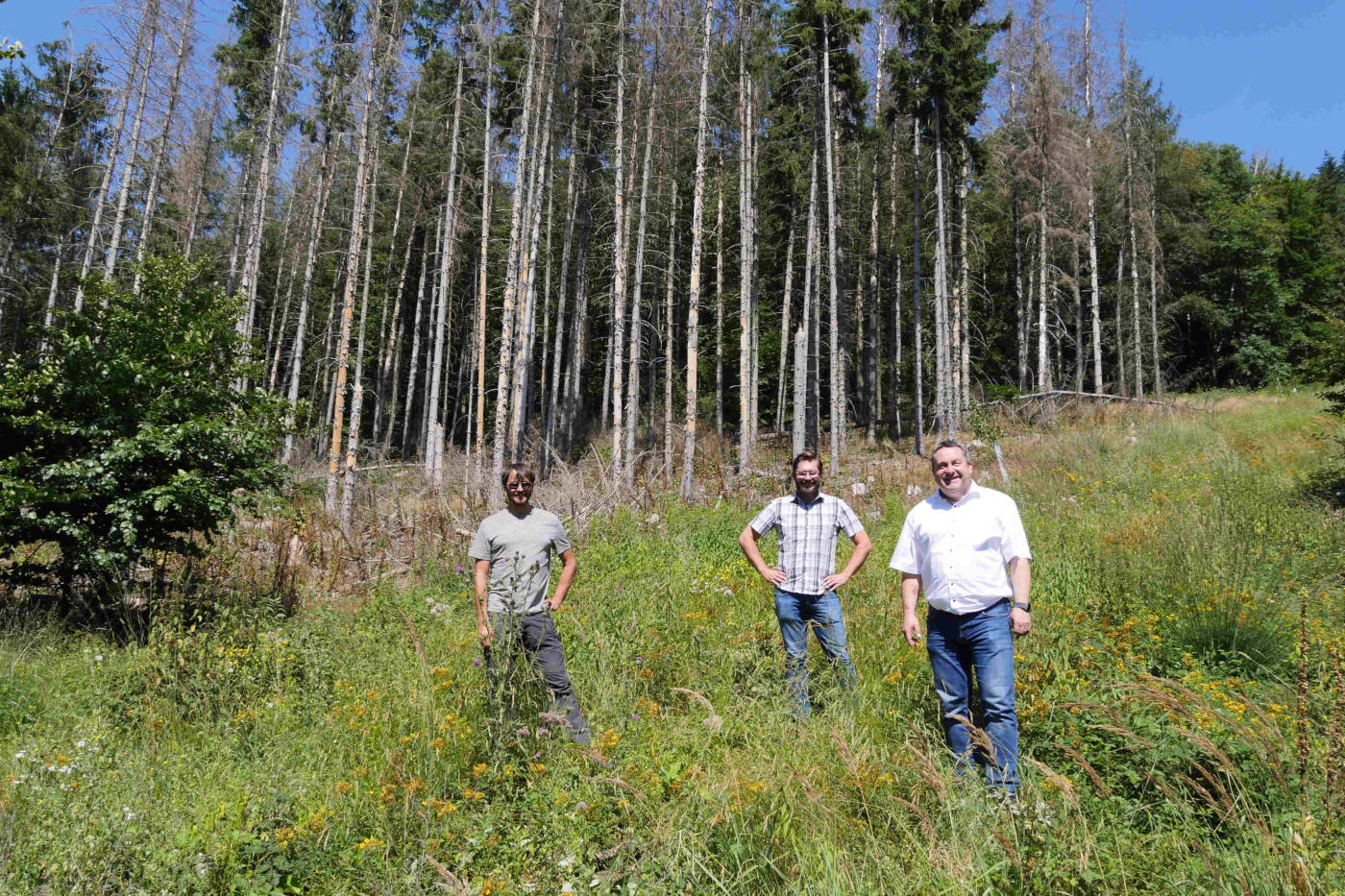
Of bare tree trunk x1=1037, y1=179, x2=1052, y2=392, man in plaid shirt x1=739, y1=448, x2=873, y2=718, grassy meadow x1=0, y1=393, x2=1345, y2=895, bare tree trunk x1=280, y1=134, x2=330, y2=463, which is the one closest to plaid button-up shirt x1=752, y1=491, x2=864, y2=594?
man in plaid shirt x1=739, y1=448, x2=873, y2=718

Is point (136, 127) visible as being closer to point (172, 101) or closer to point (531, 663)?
point (172, 101)

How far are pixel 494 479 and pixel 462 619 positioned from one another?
5821mm

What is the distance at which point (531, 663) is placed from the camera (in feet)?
13.5

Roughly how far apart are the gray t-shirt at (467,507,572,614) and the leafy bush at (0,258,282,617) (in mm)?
3648

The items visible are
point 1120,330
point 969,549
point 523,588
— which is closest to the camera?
point 969,549

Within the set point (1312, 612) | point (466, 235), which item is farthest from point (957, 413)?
point (466, 235)

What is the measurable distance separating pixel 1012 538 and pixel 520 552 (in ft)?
9.50

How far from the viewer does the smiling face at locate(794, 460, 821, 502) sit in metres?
4.72

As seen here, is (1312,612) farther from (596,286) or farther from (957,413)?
(596,286)

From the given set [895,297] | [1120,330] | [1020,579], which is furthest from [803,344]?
[1120,330]

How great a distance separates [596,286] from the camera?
1187 inches

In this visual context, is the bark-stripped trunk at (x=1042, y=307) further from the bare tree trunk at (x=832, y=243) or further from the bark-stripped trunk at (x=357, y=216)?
the bark-stripped trunk at (x=357, y=216)

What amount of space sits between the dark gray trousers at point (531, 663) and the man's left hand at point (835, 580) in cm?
176

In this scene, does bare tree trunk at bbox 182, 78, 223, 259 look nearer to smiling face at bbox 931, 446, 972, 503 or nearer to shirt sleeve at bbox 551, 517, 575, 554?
shirt sleeve at bbox 551, 517, 575, 554
